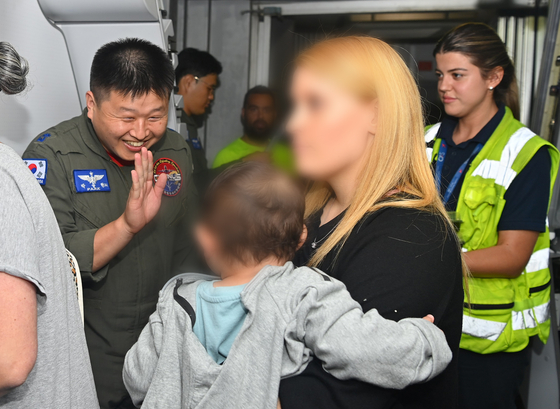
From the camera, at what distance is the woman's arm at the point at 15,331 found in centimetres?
87

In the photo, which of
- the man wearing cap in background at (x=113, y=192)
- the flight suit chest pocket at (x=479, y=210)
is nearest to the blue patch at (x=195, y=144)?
the man wearing cap in background at (x=113, y=192)

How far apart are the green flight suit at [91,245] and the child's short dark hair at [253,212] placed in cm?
69

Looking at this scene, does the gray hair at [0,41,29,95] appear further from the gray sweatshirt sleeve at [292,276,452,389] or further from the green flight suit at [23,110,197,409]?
the gray sweatshirt sleeve at [292,276,452,389]

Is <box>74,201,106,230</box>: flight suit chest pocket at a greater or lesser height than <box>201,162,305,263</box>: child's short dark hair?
lesser

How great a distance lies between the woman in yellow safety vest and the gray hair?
155 cm

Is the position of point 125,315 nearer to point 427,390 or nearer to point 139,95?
point 139,95

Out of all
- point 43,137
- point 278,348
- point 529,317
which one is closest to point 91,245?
point 43,137

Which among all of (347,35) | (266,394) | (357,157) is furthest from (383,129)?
(266,394)

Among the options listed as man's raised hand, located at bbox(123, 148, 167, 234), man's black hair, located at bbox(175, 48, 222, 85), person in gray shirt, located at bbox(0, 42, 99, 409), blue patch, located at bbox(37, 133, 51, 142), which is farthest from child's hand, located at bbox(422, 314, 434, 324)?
man's black hair, located at bbox(175, 48, 222, 85)

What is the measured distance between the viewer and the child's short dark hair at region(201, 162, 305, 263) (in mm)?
998

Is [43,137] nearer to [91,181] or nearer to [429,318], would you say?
[91,181]

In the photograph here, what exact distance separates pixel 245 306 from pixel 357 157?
43 cm

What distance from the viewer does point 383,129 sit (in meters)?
1.09

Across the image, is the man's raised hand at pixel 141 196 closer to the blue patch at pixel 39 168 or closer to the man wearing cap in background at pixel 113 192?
the man wearing cap in background at pixel 113 192
